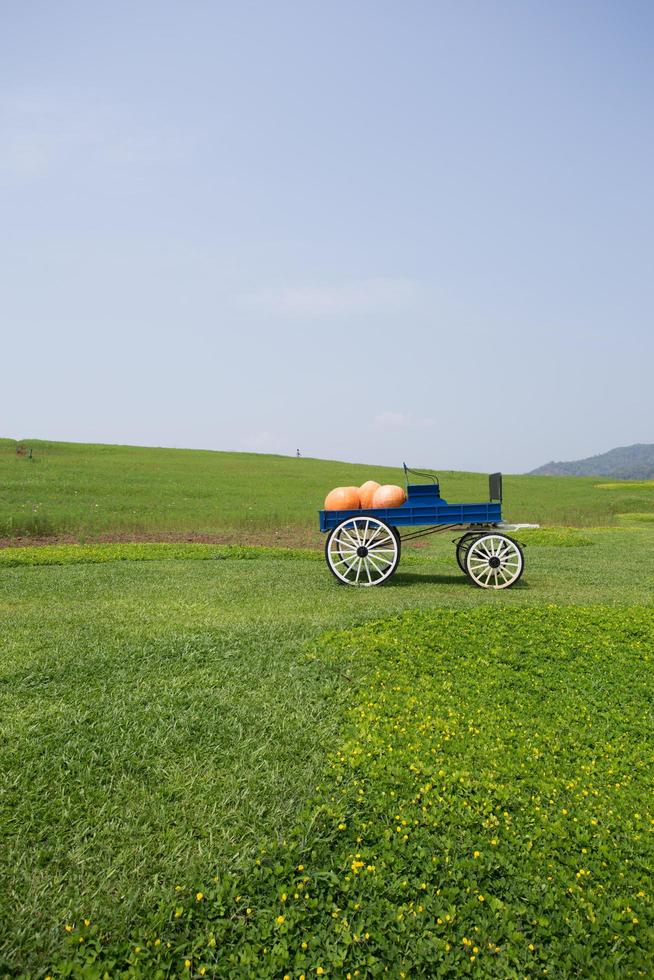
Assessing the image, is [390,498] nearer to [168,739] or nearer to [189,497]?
[168,739]

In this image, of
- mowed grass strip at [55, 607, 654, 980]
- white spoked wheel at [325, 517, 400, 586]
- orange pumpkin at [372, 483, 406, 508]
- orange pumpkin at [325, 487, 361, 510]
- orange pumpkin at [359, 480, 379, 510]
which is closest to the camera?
mowed grass strip at [55, 607, 654, 980]

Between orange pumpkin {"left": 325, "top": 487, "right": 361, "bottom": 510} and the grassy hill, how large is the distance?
950 cm

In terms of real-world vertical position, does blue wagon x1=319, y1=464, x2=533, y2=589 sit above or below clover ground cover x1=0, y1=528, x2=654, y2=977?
above

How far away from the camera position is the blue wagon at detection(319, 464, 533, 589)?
12.3 m

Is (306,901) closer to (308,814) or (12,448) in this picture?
(308,814)

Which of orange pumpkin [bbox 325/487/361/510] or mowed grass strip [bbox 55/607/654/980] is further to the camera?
orange pumpkin [bbox 325/487/361/510]

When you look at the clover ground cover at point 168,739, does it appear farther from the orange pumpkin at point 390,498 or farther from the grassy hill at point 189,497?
the grassy hill at point 189,497

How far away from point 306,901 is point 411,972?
76cm

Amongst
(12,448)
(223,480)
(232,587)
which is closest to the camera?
(232,587)

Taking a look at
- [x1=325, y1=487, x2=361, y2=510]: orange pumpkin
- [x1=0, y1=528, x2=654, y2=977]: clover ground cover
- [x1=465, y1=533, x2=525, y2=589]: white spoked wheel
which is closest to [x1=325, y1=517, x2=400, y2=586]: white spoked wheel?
[x1=325, y1=487, x2=361, y2=510]: orange pumpkin

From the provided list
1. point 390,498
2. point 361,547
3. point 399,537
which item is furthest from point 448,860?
point 390,498

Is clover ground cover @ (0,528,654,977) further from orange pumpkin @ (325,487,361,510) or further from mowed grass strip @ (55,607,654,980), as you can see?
orange pumpkin @ (325,487,361,510)

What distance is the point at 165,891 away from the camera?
14.3 feet

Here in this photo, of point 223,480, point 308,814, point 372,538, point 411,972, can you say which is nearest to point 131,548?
point 372,538
